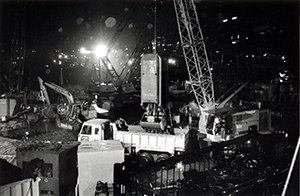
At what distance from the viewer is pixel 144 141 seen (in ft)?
44.4

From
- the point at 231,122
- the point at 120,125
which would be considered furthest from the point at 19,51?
the point at 231,122

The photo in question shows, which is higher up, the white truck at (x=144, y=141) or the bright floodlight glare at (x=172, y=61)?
the bright floodlight glare at (x=172, y=61)

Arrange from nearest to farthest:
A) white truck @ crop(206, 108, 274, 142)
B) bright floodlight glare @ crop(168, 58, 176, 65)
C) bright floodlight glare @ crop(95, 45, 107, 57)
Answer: white truck @ crop(206, 108, 274, 142) < bright floodlight glare @ crop(95, 45, 107, 57) < bright floodlight glare @ crop(168, 58, 176, 65)

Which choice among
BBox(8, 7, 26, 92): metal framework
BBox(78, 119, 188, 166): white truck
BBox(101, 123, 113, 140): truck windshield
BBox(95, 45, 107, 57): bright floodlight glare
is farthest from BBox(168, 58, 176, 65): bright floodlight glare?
BBox(78, 119, 188, 166): white truck

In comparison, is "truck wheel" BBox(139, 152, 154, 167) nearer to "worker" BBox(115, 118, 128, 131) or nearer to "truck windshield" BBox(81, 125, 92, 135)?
"worker" BBox(115, 118, 128, 131)

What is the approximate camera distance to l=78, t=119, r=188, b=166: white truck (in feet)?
42.7

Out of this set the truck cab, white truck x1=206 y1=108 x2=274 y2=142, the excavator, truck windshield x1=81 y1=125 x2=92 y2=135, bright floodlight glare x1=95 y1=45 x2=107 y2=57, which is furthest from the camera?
bright floodlight glare x1=95 y1=45 x2=107 y2=57

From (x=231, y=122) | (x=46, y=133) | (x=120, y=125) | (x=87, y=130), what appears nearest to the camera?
(x=87, y=130)

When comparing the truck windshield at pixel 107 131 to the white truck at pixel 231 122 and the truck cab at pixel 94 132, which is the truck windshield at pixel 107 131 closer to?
the truck cab at pixel 94 132

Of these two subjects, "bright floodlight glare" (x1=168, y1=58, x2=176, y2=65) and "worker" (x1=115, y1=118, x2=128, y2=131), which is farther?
"bright floodlight glare" (x1=168, y1=58, x2=176, y2=65)

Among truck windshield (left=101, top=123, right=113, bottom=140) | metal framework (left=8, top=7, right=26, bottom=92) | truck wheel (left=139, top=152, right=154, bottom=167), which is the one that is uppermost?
metal framework (left=8, top=7, right=26, bottom=92)

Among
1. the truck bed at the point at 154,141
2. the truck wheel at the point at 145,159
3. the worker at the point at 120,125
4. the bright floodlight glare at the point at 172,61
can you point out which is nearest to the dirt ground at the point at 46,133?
the worker at the point at 120,125

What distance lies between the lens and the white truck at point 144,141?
13.0 m

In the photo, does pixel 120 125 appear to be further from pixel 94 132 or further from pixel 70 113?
pixel 70 113
